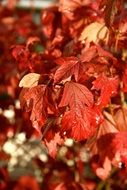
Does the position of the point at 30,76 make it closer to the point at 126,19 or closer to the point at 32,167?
the point at 126,19

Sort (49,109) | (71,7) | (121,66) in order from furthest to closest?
(71,7) < (121,66) < (49,109)

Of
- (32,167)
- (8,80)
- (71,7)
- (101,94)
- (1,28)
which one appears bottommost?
(32,167)

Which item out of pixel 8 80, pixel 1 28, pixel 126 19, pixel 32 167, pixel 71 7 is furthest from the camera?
pixel 32 167

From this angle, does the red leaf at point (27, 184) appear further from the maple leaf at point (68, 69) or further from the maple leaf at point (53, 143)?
the maple leaf at point (68, 69)

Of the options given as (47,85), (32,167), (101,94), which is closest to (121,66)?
(101,94)

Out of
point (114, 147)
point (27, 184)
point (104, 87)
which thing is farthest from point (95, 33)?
point (27, 184)


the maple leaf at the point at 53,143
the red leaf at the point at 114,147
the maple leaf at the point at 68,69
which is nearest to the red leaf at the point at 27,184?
the red leaf at the point at 114,147

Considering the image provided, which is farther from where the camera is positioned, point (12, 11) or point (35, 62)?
point (12, 11)
